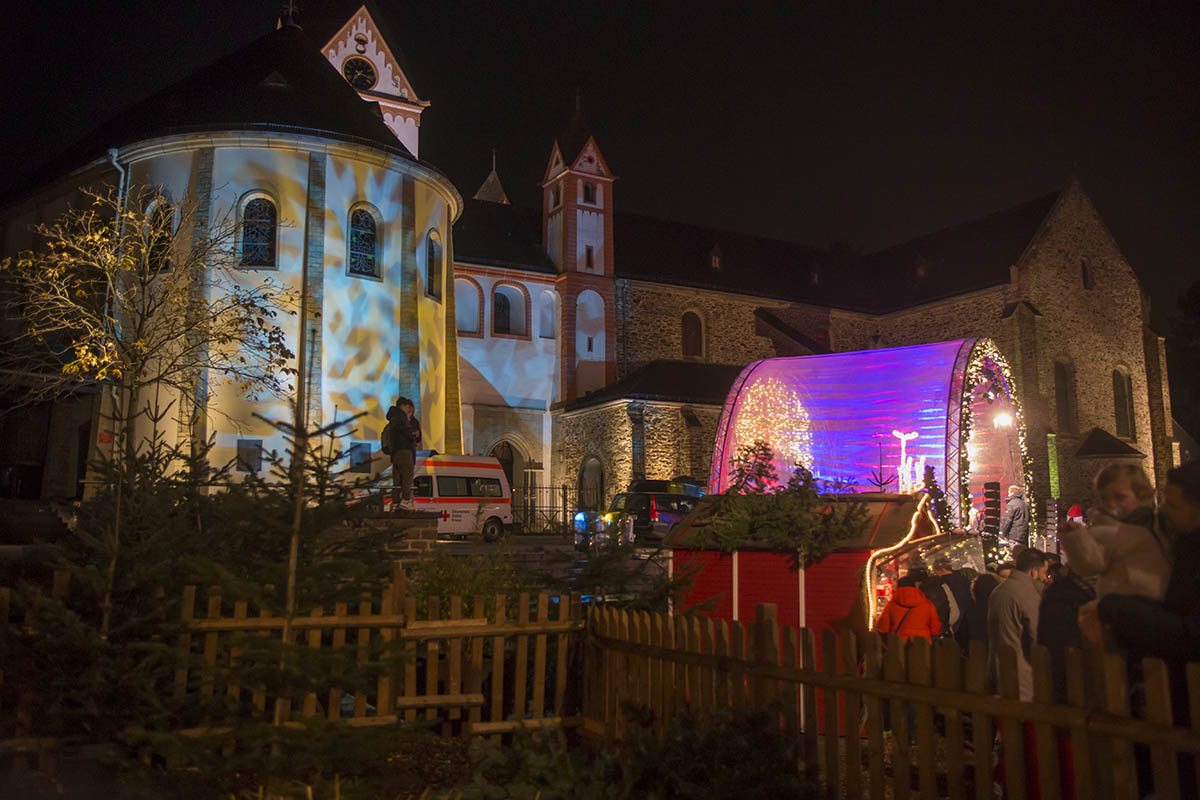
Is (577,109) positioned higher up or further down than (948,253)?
higher up

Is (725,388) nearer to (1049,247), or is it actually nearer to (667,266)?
(667,266)

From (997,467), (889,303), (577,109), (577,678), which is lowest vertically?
(577,678)

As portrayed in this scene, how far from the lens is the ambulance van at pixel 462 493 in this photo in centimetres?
2105

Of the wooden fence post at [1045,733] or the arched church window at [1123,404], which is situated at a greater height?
the arched church window at [1123,404]

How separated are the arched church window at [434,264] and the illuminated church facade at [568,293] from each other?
0.19ft

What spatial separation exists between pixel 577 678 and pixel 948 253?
3746cm

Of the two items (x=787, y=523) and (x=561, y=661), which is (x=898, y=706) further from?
(x=787, y=523)

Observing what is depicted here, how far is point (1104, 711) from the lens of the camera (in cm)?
326

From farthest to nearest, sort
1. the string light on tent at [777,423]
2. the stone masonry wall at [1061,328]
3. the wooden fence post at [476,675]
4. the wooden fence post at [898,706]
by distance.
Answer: the stone masonry wall at [1061,328], the string light on tent at [777,423], the wooden fence post at [476,675], the wooden fence post at [898,706]

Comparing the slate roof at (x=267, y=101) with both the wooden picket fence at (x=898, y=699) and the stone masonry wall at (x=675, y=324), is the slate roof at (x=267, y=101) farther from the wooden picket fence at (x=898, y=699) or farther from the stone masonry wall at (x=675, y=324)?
the wooden picket fence at (x=898, y=699)

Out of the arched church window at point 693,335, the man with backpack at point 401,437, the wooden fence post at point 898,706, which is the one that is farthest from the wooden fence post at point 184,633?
the arched church window at point 693,335

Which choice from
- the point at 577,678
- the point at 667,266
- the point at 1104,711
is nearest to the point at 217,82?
the point at 667,266

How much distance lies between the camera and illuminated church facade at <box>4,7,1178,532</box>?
22156 millimetres

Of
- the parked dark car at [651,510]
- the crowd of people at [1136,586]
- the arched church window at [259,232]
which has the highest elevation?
the arched church window at [259,232]
